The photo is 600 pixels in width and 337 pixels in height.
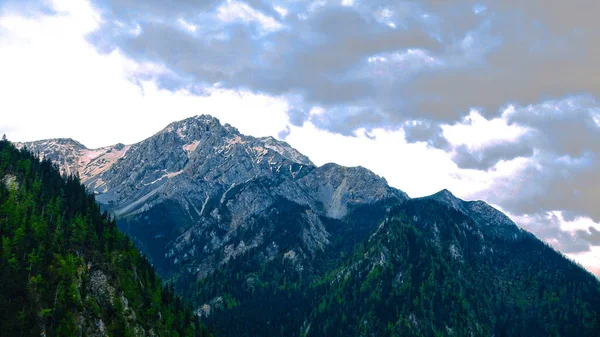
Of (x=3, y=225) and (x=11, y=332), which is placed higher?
(x=3, y=225)

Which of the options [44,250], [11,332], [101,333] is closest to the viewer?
[11,332]

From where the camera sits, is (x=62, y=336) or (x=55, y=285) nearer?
(x=62, y=336)

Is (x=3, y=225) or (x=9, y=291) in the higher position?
(x=3, y=225)

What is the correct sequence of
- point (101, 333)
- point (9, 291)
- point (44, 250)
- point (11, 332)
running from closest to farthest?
1. point (11, 332)
2. point (9, 291)
3. point (101, 333)
4. point (44, 250)

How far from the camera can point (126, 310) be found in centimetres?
19725

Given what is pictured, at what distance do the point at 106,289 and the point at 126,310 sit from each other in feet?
32.7

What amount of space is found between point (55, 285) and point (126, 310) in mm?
27607

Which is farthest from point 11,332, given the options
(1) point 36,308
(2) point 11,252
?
(2) point 11,252

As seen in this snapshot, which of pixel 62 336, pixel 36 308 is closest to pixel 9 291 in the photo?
pixel 36 308

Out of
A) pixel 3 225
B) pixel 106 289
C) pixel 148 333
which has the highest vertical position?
pixel 3 225

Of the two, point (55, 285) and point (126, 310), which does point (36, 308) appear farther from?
point (126, 310)

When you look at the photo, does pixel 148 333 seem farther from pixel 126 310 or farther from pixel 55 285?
pixel 55 285

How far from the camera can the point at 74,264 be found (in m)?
195

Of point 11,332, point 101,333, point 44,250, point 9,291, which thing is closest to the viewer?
point 11,332
